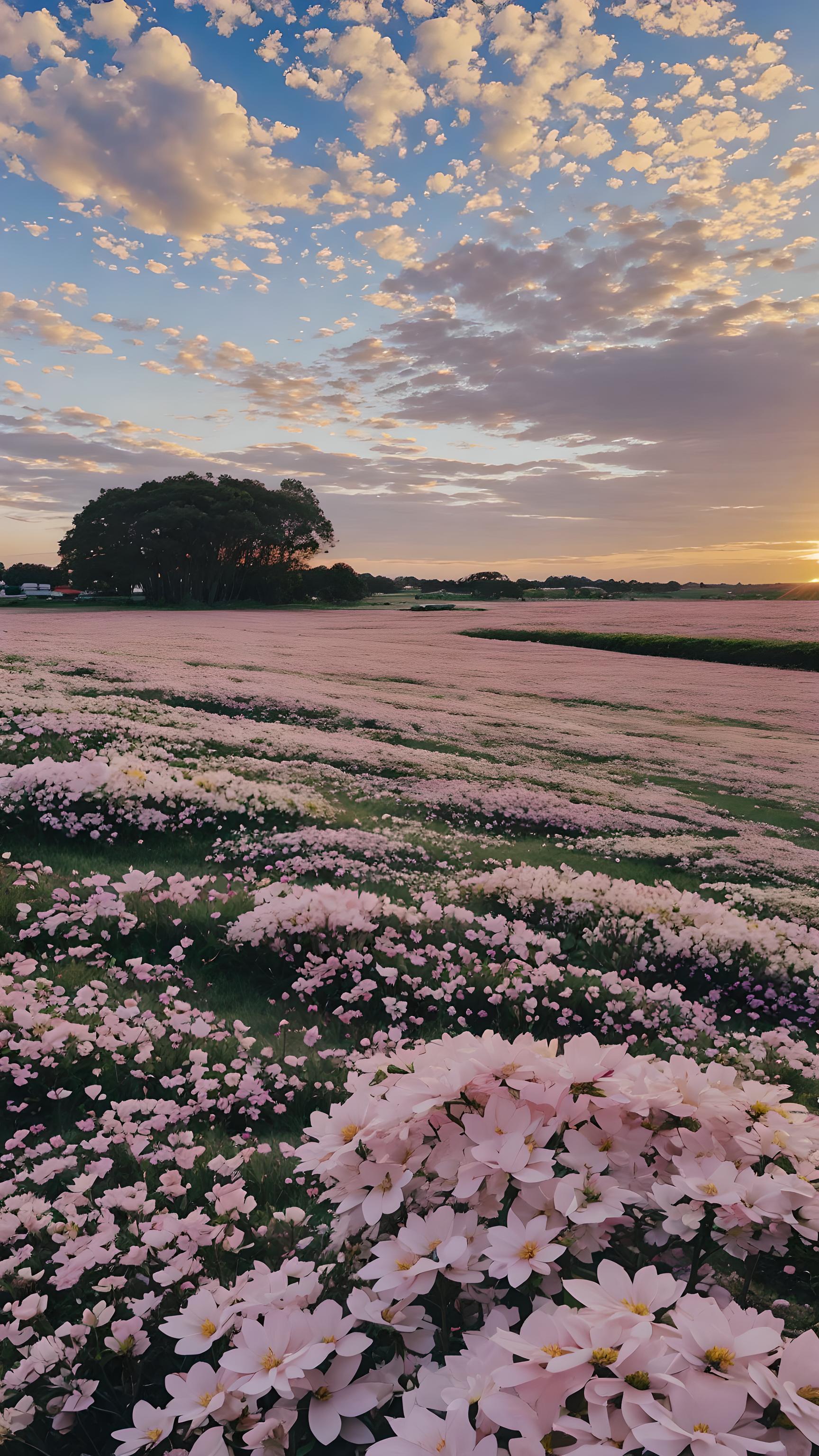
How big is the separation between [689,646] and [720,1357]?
61.5m

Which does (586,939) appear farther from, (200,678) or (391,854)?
(200,678)

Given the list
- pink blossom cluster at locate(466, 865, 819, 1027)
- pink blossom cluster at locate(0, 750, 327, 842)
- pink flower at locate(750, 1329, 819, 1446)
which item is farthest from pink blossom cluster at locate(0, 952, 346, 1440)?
pink blossom cluster at locate(466, 865, 819, 1027)

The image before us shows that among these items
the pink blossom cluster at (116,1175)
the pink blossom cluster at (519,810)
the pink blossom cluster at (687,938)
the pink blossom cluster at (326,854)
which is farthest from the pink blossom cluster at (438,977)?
the pink blossom cluster at (519,810)

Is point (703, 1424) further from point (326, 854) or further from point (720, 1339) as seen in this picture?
point (326, 854)

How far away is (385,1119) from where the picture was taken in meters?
2.57

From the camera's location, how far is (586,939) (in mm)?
8266

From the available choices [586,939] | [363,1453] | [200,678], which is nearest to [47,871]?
[586,939]

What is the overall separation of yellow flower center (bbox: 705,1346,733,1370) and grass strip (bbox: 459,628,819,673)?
55.6m

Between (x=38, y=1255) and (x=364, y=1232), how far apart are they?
5.25ft

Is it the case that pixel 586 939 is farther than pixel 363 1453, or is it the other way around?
pixel 586 939

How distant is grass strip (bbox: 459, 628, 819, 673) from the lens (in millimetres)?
53625

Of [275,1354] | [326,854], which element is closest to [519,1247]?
[275,1354]

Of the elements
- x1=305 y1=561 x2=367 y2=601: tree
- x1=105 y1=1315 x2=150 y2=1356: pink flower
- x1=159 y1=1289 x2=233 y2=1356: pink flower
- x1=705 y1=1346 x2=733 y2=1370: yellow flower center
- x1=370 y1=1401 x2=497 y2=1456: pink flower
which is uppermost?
x1=305 y1=561 x2=367 y2=601: tree

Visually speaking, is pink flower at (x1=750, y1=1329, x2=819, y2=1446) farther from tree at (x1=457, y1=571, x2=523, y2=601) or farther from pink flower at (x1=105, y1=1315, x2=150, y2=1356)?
tree at (x1=457, y1=571, x2=523, y2=601)
